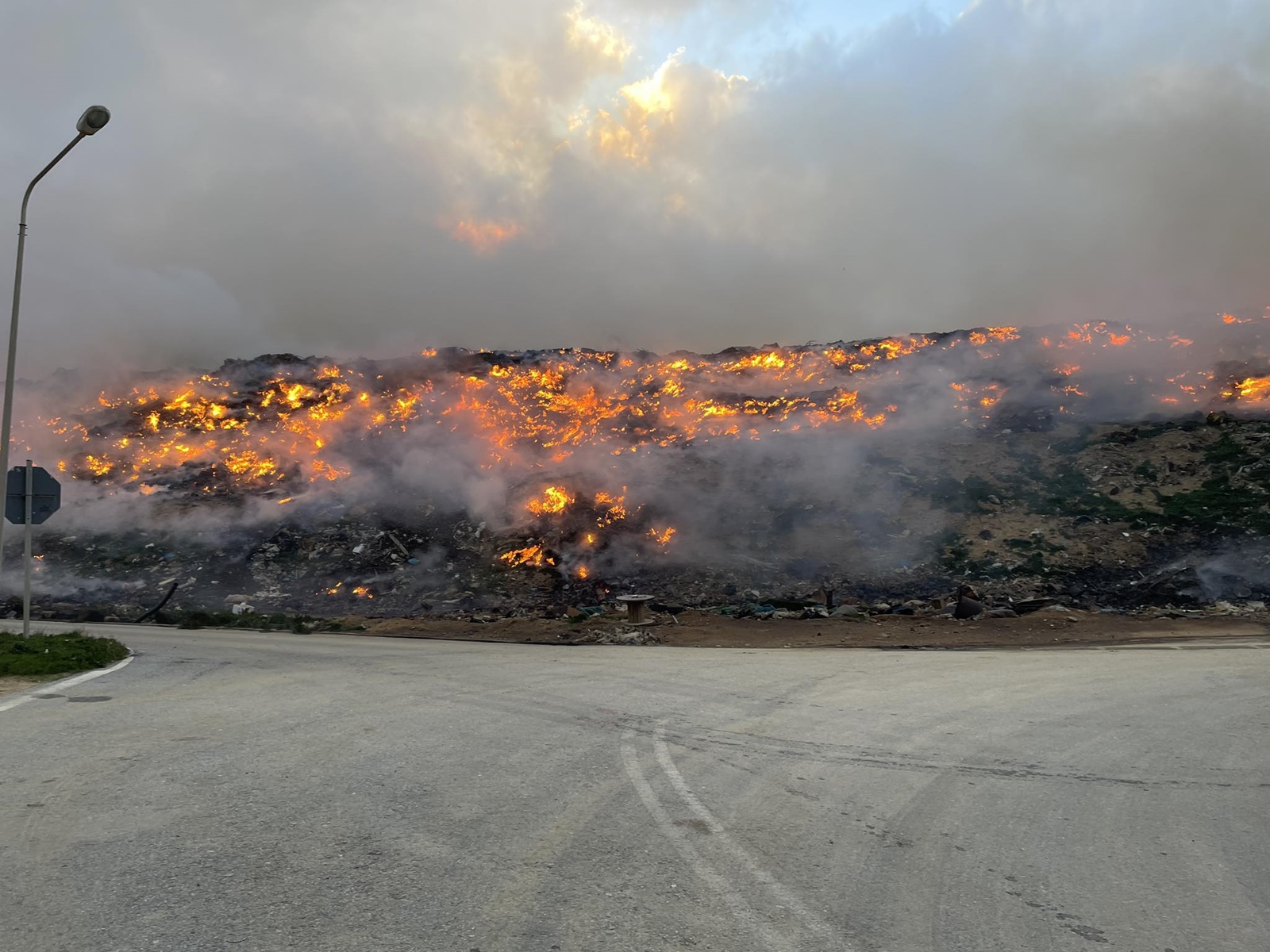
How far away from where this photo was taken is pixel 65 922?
318 centimetres

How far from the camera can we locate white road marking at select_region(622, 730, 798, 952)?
316 centimetres

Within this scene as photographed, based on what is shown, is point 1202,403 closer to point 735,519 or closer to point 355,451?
point 735,519

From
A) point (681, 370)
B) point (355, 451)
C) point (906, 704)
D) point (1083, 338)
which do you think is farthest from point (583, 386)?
point (906, 704)

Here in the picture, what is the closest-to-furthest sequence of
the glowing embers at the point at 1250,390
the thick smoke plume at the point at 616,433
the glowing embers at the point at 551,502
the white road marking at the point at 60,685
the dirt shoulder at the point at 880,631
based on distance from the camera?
the white road marking at the point at 60,685 → the dirt shoulder at the point at 880,631 → the thick smoke plume at the point at 616,433 → the glowing embers at the point at 551,502 → the glowing embers at the point at 1250,390

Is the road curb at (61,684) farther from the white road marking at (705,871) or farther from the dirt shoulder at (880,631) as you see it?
the dirt shoulder at (880,631)

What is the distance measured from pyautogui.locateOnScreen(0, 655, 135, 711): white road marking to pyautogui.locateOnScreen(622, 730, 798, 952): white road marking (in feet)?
23.7

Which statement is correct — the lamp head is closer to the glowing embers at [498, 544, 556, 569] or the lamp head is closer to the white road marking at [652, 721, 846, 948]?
the white road marking at [652, 721, 846, 948]

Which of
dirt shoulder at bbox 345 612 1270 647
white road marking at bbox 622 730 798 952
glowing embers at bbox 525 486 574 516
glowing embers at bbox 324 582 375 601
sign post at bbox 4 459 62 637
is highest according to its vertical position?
glowing embers at bbox 525 486 574 516

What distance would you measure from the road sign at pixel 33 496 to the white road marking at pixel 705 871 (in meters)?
11.9

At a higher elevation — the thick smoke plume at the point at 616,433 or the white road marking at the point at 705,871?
the thick smoke plume at the point at 616,433

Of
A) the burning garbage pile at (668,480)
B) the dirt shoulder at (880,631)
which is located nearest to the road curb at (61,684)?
the dirt shoulder at (880,631)

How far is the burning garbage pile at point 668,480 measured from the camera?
28469 mm

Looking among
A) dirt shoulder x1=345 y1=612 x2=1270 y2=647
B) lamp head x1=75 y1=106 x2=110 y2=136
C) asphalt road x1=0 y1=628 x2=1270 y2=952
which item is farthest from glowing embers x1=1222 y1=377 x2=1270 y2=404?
lamp head x1=75 y1=106 x2=110 y2=136

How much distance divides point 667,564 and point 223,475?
2728cm
